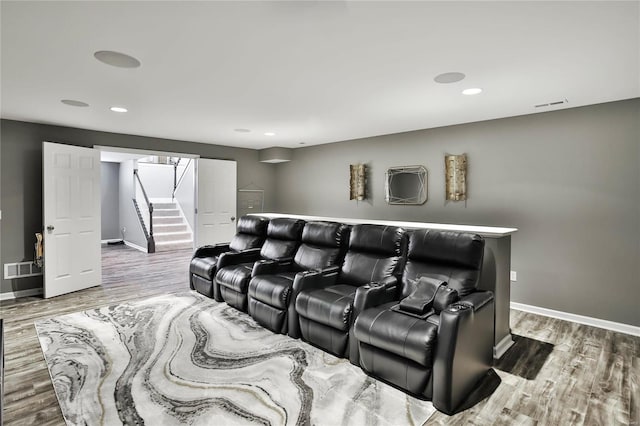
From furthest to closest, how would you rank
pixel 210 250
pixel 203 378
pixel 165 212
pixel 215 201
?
1. pixel 165 212
2. pixel 215 201
3. pixel 210 250
4. pixel 203 378

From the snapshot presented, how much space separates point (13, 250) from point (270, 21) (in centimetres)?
477

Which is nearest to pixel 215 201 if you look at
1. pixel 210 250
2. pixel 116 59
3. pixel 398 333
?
pixel 210 250

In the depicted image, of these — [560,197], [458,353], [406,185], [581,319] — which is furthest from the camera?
[406,185]

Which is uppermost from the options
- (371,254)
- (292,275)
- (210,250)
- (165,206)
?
(165,206)

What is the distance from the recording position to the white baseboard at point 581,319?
346 centimetres

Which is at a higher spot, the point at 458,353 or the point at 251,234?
the point at 251,234

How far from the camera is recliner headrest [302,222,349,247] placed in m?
3.73

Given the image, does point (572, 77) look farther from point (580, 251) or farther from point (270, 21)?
point (270, 21)

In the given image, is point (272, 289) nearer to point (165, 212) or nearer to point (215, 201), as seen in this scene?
point (215, 201)

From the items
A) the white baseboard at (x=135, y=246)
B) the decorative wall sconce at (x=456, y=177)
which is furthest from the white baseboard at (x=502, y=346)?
the white baseboard at (x=135, y=246)

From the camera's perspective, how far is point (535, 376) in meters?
2.62

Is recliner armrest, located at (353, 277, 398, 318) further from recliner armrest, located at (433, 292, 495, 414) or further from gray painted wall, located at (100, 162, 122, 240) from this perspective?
gray painted wall, located at (100, 162, 122, 240)

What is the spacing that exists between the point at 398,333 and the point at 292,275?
5.46 ft

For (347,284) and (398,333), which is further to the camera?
(347,284)
